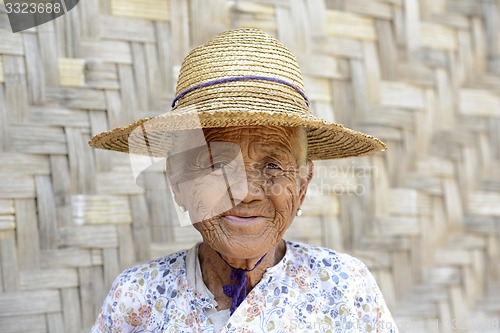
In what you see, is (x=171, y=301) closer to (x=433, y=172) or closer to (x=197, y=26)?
(x=197, y=26)

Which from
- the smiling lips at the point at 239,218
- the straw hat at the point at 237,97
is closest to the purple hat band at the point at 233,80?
the straw hat at the point at 237,97

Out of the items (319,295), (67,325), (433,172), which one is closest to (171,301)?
(319,295)

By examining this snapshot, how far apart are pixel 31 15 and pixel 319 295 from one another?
135 cm

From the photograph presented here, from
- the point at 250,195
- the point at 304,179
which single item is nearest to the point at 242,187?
the point at 250,195

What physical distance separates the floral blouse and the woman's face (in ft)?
0.57

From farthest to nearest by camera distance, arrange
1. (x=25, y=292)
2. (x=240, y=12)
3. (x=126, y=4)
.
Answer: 1. (x=240, y=12)
2. (x=126, y=4)
3. (x=25, y=292)

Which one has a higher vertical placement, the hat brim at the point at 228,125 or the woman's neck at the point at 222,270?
the hat brim at the point at 228,125

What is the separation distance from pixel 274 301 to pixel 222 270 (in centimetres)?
18

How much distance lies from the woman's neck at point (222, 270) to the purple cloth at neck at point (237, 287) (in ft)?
0.05

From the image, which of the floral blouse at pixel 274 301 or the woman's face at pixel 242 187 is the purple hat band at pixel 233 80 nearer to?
the woman's face at pixel 242 187

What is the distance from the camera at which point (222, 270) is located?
1942mm

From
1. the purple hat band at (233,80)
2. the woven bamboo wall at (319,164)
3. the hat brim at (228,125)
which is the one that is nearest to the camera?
the hat brim at (228,125)

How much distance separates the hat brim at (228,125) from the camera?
5.51 ft

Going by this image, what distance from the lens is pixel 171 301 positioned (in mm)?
1927
